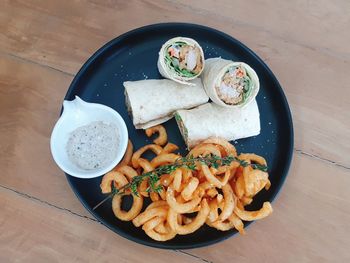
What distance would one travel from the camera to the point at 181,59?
138 cm

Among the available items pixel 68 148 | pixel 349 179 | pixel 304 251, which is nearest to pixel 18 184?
pixel 68 148

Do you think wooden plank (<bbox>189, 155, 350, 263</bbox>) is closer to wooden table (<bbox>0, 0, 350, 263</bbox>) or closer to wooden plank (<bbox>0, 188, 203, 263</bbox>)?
wooden table (<bbox>0, 0, 350, 263</bbox>)

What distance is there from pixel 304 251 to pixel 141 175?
571mm

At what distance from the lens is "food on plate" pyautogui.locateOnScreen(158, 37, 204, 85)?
135 cm

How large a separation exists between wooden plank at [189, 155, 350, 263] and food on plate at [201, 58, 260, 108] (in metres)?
0.29

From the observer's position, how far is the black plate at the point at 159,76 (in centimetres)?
139

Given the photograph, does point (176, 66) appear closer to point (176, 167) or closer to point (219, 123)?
point (219, 123)

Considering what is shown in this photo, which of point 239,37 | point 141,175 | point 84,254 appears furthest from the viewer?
point 239,37

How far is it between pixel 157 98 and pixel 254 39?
1.30ft

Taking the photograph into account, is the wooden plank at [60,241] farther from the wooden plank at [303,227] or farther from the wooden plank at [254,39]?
the wooden plank at [254,39]

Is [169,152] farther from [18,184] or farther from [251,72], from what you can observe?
[18,184]

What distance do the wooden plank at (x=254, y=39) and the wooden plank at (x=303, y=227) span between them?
4.1 inches

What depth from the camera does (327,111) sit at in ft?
4.92

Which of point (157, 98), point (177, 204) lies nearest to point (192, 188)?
point (177, 204)
